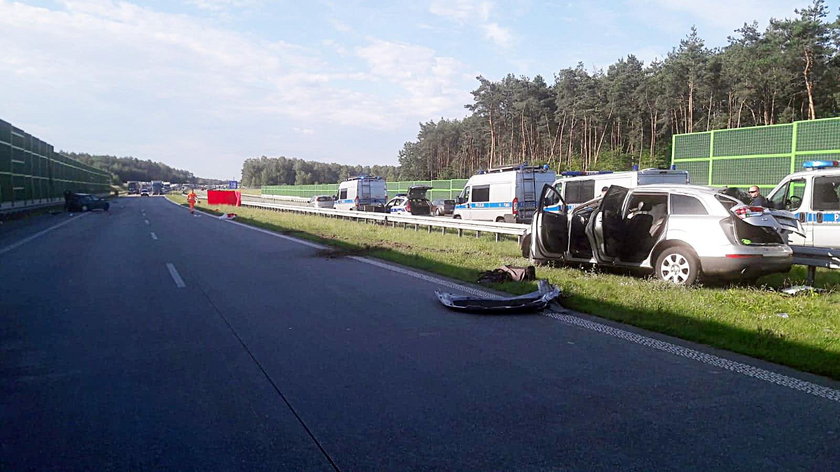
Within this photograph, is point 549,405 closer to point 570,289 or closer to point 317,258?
point 570,289

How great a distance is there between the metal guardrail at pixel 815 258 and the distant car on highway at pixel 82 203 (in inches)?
1822

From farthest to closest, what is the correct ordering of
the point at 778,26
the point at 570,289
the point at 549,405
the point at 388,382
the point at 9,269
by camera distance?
the point at 778,26, the point at 9,269, the point at 570,289, the point at 388,382, the point at 549,405

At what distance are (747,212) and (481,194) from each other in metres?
14.9

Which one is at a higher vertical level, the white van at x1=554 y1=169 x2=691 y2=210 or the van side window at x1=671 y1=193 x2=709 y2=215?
the white van at x1=554 y1=169 x2=691 y2=210

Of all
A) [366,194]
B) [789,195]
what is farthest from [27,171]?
[789,195]

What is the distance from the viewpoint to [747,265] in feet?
29.6

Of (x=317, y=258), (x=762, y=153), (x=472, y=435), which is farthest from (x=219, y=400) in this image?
(x=762, y=153)

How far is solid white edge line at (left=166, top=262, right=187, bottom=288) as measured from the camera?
10.6 meters

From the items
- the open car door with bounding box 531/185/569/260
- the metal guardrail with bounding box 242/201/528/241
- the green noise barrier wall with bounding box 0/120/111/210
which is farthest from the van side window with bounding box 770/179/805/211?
the green noise barrier wall with bounding box 0/120/111/210

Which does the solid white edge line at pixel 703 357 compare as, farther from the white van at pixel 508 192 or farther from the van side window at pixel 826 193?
the white van at pixel 508 192

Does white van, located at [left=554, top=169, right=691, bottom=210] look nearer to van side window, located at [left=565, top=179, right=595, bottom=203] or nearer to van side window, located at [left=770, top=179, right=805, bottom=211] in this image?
van side window, located at [left=565, top=179, right=595, bottom=203]

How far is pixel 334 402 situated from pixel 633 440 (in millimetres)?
2188

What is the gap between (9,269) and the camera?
12.8 meters

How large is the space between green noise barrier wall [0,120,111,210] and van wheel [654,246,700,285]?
31601mm
